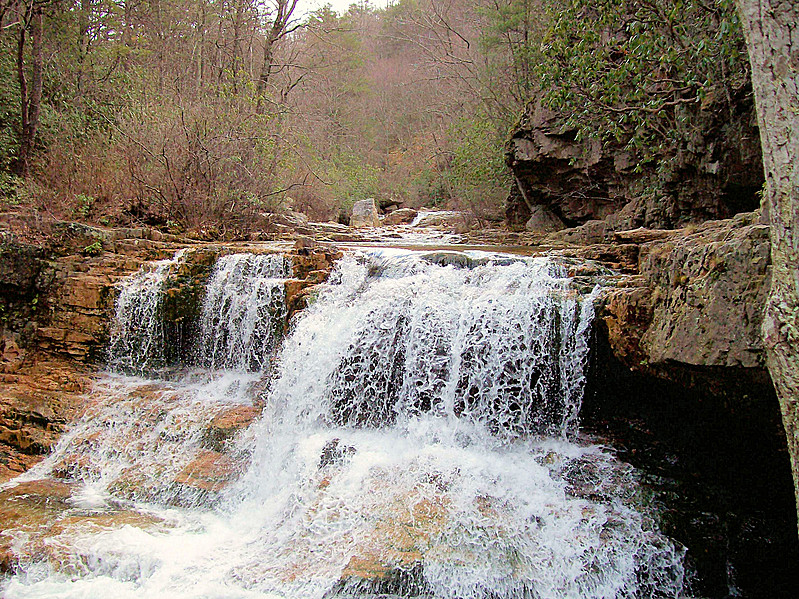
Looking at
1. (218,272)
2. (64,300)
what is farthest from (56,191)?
(218,272)

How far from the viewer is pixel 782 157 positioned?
2.07 m

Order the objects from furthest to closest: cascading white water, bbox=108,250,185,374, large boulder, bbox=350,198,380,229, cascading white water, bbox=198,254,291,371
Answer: large boulder, bbox=350,198,380,229
cascading white water, bbox=108,250,185,374
cascading white water, bbox=198,254,291,371

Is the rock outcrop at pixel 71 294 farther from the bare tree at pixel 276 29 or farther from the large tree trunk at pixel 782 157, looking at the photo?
the bare tree at pixel 276 29

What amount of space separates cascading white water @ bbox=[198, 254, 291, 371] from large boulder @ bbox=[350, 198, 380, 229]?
8.49 metres

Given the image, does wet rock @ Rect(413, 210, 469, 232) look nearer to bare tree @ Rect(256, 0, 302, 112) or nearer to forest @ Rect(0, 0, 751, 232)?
forest @ Rect(0, 0, 751, 232)

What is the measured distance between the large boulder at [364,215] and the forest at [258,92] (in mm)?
859

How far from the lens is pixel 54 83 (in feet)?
32.0

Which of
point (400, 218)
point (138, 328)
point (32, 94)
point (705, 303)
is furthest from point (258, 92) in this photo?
point (705, 303)

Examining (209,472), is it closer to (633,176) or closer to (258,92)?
(633,176)

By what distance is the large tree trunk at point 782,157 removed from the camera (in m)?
2.02

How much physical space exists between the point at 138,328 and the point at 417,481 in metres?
4.38

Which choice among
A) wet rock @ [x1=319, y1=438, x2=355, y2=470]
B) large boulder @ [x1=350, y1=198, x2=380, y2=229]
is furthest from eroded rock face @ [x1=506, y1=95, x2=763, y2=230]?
wet rock @ [x1=319, y1=438, x2=355, y2=470]

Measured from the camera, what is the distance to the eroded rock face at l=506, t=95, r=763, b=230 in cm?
652

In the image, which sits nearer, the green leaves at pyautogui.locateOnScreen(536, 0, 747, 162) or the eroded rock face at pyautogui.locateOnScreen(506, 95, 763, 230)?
the green leaves at pyautogui.locateOnScreen(536, 0, 747, 162)
